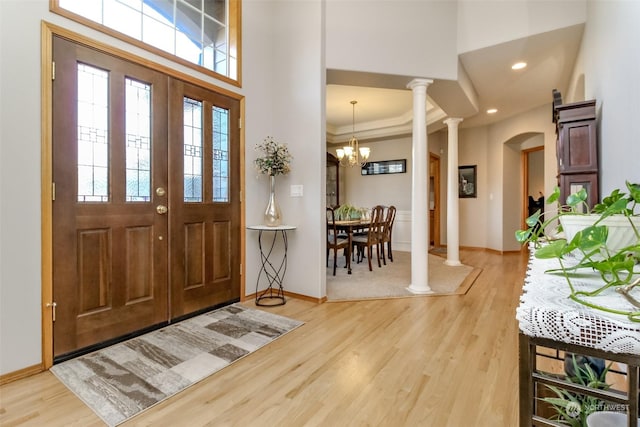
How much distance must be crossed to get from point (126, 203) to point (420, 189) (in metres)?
2.84

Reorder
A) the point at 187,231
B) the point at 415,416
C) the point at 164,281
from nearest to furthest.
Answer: the point at 415,416 → the point at 164,281 → the point at 187,231

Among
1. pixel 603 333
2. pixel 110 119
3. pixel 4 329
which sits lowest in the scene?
pixel 4 329

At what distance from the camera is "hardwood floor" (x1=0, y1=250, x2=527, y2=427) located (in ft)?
4.66

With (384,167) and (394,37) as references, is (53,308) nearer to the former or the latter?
(394,37)

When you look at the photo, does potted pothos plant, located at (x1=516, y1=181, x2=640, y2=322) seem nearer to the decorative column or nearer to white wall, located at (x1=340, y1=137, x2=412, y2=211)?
the decorative column

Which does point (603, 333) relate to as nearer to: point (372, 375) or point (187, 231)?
point (372, 375)

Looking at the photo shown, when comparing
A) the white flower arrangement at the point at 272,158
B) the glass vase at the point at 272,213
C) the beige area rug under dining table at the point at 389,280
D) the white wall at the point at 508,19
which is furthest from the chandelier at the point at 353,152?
the glass vase at the point at 272,213

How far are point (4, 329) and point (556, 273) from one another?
2.65 m

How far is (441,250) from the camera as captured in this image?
641 cm

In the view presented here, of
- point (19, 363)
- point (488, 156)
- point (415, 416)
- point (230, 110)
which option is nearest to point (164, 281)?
point (19, 363)

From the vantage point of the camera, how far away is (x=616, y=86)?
190cm

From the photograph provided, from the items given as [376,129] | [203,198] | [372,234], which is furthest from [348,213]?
[203,198]

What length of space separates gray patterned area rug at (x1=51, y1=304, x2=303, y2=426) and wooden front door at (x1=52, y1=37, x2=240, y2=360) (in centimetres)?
18

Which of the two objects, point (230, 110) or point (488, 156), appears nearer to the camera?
point (230, 110)
